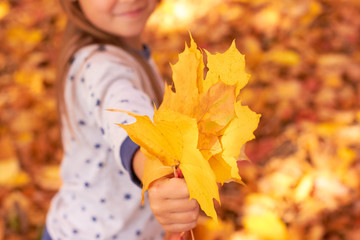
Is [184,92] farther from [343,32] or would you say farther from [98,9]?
[343,32]

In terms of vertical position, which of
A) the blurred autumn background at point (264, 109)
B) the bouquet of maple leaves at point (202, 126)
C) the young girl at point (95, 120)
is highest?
the bouquet of maple leaves at point (202, 126)

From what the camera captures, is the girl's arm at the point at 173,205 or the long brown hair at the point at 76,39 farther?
the long brown hair at the point at 76,39

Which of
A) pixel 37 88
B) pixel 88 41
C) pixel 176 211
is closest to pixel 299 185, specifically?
pixel 88 41

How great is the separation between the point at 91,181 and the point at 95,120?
210 mm

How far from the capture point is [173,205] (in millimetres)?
504

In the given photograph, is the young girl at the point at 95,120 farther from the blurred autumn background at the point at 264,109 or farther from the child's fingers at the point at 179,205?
the child's fingers at the point at 179,205

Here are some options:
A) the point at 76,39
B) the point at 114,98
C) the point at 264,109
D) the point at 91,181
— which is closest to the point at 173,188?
the point at 114,98

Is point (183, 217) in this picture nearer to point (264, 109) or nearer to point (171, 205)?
→ point (171, 205)

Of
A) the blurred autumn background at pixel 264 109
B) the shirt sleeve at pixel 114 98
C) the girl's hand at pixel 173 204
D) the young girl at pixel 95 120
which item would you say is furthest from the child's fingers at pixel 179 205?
the blurred autumn background at pixel 264 109

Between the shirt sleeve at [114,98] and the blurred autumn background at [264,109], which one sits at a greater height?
the shirt sleeve at [114,98]

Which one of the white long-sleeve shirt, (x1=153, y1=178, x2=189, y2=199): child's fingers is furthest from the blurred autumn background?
(x1=153, y1=178, x2=189, y2=199): child's fingers

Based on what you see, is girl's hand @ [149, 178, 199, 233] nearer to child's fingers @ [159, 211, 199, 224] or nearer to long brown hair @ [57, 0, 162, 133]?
child's fingers @ [159, 211, 199, 224]

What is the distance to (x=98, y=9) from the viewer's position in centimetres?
94

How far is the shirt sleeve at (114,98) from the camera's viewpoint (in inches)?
25.6
